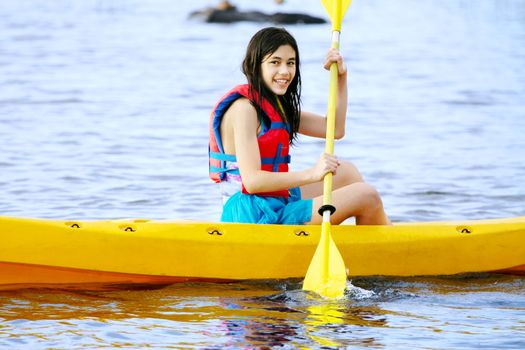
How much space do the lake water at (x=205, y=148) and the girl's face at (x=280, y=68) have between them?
850mm

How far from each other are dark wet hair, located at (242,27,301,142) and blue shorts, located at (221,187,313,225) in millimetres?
302

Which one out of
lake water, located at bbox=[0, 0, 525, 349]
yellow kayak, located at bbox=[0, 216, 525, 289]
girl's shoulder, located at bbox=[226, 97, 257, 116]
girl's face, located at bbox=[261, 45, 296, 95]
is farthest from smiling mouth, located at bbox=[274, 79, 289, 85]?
lake water, located at bbox=[0, 0, 525, 349]

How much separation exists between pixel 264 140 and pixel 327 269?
0.60 meters

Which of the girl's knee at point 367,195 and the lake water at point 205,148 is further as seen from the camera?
the girl's knee at point 367,195

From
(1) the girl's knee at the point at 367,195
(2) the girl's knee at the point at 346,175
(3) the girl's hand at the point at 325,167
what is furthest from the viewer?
(2) the girl's knee at the point at 346,175

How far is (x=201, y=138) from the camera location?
996 centimetres

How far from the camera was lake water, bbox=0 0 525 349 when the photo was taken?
4645 millimetres

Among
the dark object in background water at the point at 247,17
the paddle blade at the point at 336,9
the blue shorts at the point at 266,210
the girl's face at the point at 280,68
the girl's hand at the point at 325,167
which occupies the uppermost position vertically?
the dark object in background water at the point at 247,17

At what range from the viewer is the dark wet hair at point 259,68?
493 centimetres

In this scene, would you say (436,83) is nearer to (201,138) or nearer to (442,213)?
(201,138)

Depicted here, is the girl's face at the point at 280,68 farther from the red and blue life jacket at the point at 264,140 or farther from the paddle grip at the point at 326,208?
the paddle grip at the point at 326,208

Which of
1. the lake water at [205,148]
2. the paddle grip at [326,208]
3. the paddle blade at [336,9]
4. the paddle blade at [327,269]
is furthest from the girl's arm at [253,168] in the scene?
the paddle blade at [336,9]

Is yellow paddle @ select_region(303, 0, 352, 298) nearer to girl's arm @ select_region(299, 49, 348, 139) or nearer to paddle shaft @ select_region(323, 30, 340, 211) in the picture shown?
paddle shaft @ select_region(323, 30, 340, 211)

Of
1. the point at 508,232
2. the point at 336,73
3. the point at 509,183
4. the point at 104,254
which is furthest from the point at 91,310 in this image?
the point at 509,183
